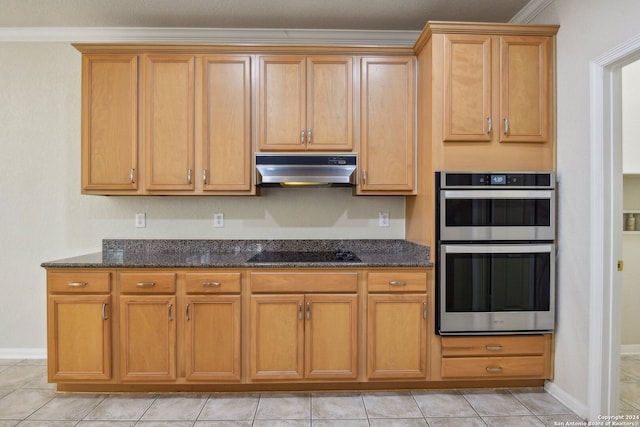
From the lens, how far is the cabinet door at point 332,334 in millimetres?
2324

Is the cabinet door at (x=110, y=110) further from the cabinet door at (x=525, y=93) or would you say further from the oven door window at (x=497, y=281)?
the cabinet door at (x=525, y=93)

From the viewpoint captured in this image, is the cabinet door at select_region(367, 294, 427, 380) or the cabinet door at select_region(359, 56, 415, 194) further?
the cabinet door at select_region(359, 56, 415, 194)

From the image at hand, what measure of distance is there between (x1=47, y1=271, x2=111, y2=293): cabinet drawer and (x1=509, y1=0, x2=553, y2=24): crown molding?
3486 millimetres

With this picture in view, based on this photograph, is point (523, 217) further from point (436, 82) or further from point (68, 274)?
point (68, 274)

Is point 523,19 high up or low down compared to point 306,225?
up

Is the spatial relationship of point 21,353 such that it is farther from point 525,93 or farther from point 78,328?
point 525,93

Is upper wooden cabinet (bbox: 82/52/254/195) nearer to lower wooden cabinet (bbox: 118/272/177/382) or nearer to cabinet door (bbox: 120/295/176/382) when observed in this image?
lower wooden cabinet (bbox: 118/272/177/382)

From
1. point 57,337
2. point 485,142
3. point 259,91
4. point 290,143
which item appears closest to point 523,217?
point 485,142

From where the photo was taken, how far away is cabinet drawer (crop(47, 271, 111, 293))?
2.29 meters

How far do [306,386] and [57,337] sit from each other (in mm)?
1659

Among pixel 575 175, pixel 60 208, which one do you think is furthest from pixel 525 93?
pixel 60 208

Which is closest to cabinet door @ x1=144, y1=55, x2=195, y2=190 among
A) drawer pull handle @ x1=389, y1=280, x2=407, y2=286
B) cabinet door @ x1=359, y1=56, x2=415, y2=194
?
cabinet door @ x1=359, y1=56, x2=415, y2=194

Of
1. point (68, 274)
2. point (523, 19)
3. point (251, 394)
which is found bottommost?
point (251, 394)

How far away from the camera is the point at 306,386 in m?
2.38
